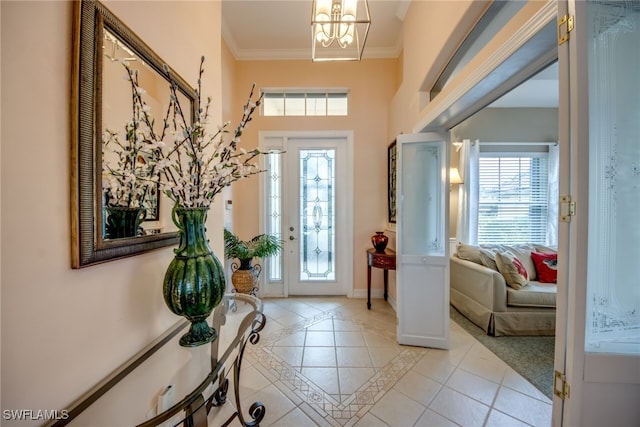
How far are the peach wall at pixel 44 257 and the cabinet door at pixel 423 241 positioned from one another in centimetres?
209

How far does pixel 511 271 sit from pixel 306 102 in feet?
11.1

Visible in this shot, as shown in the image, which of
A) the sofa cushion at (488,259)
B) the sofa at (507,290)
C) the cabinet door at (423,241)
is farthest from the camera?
the sofa cushion at (488,259)

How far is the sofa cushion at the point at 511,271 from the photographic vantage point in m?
2.64

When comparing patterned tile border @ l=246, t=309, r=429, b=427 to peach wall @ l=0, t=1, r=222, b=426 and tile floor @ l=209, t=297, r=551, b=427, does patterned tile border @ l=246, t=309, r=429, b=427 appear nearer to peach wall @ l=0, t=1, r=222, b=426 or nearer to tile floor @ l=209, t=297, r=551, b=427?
tile floor @ l=209, t=297, r=551, b=427

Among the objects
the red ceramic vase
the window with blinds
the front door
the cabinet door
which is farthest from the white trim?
the window with blinds

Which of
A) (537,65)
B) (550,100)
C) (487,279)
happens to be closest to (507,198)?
(550,100)

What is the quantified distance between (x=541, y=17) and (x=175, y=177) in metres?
1.68

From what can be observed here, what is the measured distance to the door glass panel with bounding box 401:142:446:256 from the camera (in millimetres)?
2390

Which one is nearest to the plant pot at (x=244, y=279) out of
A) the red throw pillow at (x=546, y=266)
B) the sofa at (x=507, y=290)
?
the sofa at (x=507, y=290)

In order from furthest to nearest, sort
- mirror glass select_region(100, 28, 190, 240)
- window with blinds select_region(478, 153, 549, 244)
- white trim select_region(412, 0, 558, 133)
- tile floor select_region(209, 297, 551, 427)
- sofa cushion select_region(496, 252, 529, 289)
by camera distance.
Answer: window with blinds select_region(478, 153, 549, 244), sofa cushion select_region(496, 252, 529, 289), tile floor select_region(209, 297, 551, 427), white trim select_region(412, 0, 558, 133), mirror glass select_region(100, 28, 190, 240)

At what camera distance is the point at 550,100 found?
3.74m

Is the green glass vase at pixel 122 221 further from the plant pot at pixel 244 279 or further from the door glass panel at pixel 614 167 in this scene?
the plant pot at pixel 244 279

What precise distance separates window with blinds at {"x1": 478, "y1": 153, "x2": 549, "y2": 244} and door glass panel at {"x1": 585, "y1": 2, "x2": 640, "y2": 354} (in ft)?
11.0

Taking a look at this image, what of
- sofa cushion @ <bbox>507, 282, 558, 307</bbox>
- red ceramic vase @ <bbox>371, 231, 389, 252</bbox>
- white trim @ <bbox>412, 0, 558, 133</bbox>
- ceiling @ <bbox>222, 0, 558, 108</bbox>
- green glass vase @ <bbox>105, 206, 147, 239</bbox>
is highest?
ceiling @ <bbox>222, 0, 558, 108</bbox>
